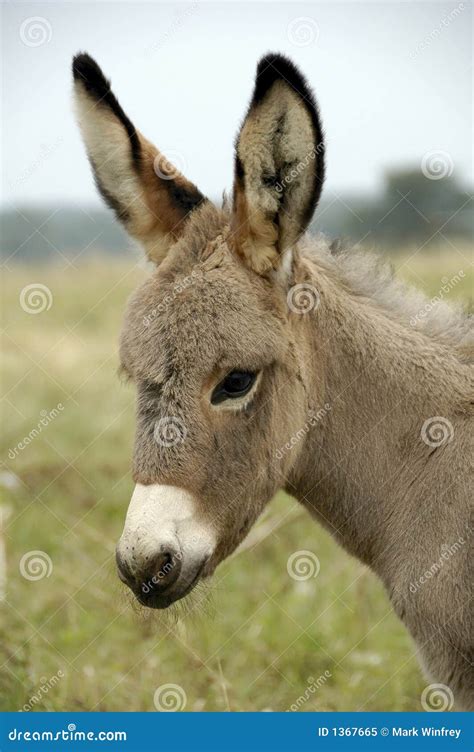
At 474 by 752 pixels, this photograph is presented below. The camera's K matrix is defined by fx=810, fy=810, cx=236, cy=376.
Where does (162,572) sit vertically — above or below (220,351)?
below

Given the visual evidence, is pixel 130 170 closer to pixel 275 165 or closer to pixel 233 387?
pixel 275 165

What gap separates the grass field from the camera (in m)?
6.66

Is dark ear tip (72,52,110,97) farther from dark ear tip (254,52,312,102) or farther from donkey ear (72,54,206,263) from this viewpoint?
dark ear tip (254,52,312,102)

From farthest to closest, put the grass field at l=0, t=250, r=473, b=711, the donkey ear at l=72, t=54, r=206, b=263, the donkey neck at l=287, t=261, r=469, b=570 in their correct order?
the grass field at l=0, t=250, r=473, b=711 < the donkey ear at l=72, t=54, r=206, b=263 < the donkey neck at l=287, t=261, r=469, b=570

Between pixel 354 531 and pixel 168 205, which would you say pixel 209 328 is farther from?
pixel 354 531

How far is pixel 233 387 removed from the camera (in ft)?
14.0

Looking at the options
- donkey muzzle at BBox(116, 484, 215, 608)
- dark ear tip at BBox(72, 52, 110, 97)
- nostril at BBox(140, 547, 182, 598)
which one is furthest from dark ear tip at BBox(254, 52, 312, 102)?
nostril at BBox(140, 547, 182, 598)

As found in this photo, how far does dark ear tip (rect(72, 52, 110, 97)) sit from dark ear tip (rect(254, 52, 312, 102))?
3.86 feet

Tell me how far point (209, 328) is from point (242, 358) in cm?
23

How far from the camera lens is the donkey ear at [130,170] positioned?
15.7ft

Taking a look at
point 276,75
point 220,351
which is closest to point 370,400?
point 220,351

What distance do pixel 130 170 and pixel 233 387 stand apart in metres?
1.59

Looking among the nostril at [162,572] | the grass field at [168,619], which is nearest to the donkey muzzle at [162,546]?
the nostril at [162,572]

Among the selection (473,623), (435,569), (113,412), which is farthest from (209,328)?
(113,412)
